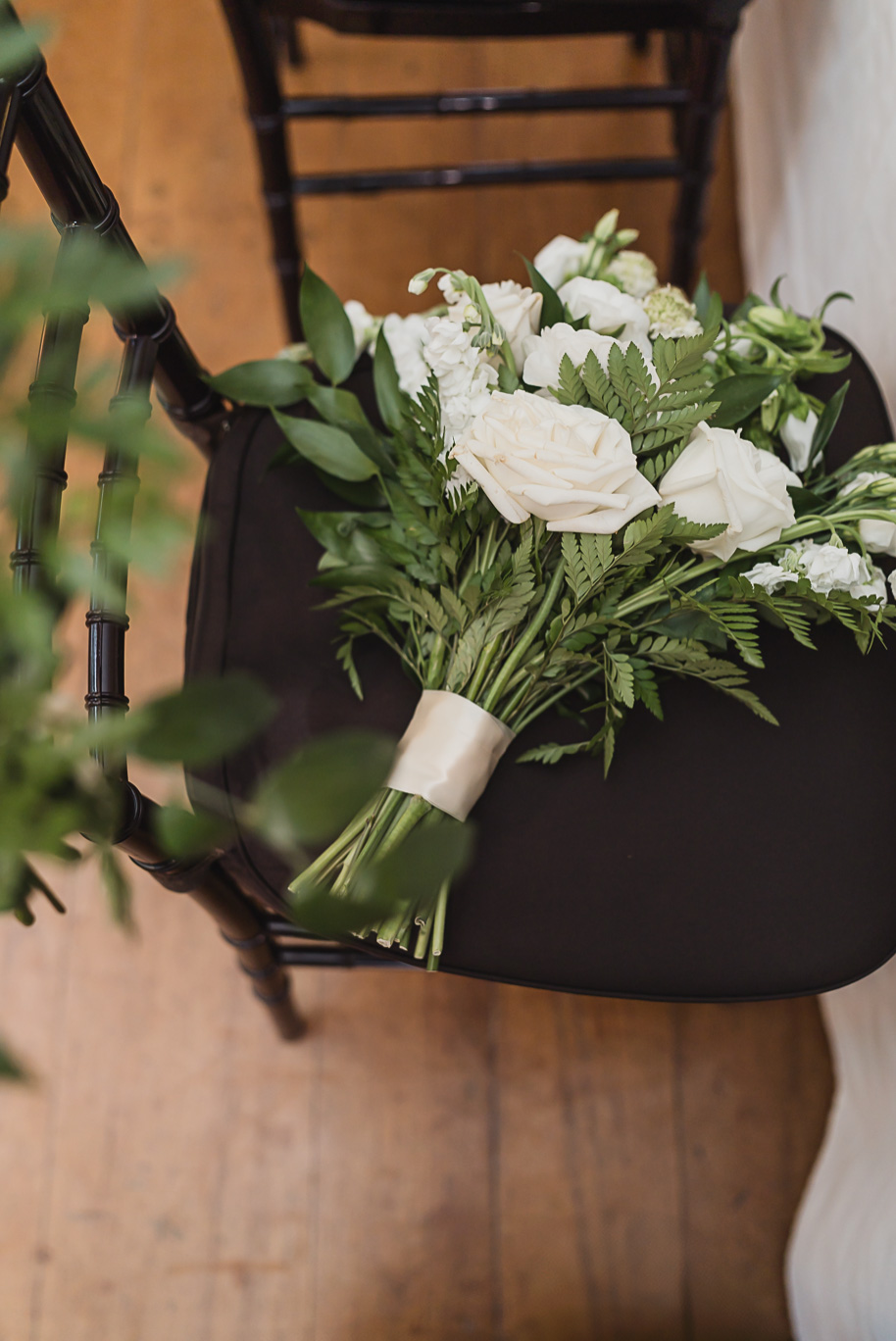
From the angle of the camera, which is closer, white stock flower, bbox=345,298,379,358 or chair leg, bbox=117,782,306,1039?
chair leg, bbox=117,782,306,1039

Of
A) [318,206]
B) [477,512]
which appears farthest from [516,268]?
[477,512]

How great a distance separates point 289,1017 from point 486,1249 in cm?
32

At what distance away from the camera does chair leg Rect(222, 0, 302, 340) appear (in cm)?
92

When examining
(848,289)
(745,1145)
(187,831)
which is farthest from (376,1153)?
(848,289)

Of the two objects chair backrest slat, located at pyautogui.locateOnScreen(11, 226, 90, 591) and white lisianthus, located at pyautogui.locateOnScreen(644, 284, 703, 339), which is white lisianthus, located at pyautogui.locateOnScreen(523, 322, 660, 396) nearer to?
white lisianthus, located at pyautogui.locateOnScreen(644, 284, 703, 339)

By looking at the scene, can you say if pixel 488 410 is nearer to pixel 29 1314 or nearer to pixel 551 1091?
pixel 551 1091

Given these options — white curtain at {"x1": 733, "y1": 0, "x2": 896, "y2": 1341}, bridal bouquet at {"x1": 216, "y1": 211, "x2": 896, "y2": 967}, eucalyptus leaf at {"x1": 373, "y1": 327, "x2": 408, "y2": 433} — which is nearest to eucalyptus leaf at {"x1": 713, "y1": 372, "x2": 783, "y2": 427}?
bridal bouquet at {"x1": 216, "y1": 211, "x2": 896, "y2": 967}

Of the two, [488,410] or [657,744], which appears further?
[657,744]

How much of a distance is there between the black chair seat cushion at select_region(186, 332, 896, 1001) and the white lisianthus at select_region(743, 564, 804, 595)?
0.12 m

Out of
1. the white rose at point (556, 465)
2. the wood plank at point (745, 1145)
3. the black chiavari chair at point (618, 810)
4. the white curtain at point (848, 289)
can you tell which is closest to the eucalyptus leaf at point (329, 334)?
the black chiavari chair at point (618, 810)

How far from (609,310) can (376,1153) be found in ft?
2.90

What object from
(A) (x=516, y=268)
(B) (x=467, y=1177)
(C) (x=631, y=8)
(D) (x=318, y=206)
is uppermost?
(D) (x=318, y=206)

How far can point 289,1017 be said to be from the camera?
3.33 ft

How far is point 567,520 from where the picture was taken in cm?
54
